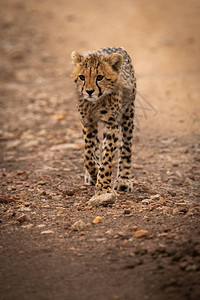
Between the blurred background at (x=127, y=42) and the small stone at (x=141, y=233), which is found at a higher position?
the blurred background at (x=127, y=42)

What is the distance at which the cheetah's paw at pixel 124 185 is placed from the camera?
6.63m

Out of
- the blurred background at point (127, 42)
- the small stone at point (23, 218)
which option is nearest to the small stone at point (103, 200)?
the small stone at point (23, 218)

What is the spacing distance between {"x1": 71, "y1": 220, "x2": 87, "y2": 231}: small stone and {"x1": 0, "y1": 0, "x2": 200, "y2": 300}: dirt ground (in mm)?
11

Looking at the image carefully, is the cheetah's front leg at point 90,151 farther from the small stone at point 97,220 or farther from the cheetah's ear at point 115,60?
the small stone at point 97,220

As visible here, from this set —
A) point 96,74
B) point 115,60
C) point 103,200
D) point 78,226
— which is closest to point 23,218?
point 78,226

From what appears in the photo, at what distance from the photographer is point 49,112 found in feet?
38.6

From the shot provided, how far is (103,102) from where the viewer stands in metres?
6.02

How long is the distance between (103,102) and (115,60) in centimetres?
58

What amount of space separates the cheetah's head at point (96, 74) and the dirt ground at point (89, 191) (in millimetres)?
1488

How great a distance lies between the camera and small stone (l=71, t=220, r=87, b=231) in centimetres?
508

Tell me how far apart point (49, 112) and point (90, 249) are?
755 cm

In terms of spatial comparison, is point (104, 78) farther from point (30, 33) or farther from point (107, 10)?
point (107, 10)

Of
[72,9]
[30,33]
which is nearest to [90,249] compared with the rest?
[30,33]

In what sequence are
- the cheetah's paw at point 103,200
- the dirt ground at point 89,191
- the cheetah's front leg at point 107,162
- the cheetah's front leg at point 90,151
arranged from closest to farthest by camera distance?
the dirt ground at point 89,191
the cheetah's paw at point 103,200
the cheetah's front leg at point 107,162
the cheetah's front leg at point 90,151
